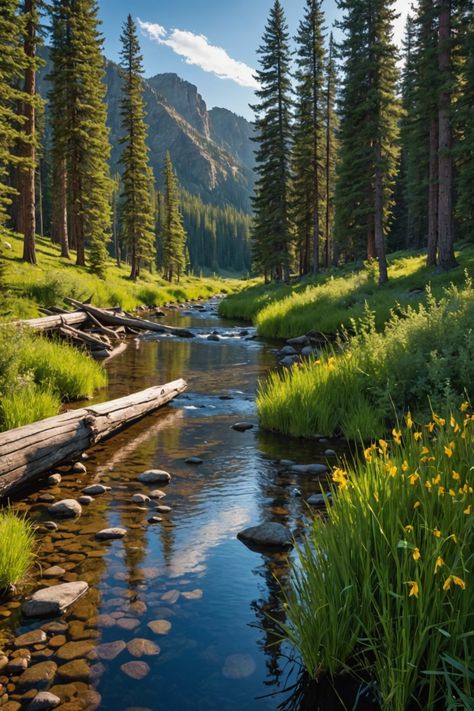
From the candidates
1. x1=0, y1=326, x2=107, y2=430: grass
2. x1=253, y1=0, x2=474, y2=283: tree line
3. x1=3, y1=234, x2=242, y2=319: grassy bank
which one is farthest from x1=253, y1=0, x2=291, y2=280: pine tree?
x1=0, y1=326, x2=107, y2=430: grass

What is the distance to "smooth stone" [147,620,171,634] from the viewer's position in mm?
3782

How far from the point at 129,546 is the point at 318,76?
42.3 metres

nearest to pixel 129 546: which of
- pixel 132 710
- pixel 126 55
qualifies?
pixel 132 710

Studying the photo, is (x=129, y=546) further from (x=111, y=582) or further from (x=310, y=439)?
(x=310, y=439)

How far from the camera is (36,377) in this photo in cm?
1005

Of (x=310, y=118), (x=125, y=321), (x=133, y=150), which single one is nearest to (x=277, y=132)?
(x=310, y=118)

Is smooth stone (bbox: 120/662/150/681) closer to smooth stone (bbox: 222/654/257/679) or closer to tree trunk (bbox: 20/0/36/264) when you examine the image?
smooth stone (bbox: 222/654/257/679)

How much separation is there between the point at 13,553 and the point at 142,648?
4.63ft

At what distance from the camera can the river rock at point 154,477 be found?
6797 mm

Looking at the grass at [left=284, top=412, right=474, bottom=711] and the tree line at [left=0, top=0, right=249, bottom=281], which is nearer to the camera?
the grass at [left=284, top=412, right=474, bottom=711]

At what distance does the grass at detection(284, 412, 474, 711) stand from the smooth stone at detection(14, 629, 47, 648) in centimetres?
182

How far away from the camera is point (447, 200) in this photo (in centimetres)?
2128

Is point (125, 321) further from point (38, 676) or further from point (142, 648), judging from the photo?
point (38, 676)

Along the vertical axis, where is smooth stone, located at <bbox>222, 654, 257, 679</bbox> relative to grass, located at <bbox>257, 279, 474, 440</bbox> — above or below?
below
